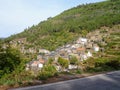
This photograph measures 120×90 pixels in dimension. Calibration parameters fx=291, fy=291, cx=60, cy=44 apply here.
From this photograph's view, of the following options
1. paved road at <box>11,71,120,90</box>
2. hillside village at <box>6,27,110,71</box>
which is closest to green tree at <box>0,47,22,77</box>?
hillside village at <box>6,27,110,71</box>

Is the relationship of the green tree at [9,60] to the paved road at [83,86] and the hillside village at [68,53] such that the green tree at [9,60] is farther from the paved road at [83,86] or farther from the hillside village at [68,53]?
the paved road at [83,86]

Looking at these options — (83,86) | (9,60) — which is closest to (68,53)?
(9,60)

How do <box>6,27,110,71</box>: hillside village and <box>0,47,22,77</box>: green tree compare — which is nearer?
<box>0,47,22,77</box>: green tree

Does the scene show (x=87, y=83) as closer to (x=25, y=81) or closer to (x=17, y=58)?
(x=25, y=81)

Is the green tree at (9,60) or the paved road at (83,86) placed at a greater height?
the green tree at (9,60)

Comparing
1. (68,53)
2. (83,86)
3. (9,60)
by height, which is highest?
(68,53)

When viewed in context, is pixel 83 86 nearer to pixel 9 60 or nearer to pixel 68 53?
pixel 9 60

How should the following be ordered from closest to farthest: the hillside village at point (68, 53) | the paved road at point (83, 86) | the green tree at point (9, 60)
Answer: the paved road at point (83, 86), the green tree at point (9, 60), the hillside village at point (68, 53)

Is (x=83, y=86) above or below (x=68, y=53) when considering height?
below

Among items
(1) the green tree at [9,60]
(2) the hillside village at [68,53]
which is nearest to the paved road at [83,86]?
(1) the green tree at [9,60]

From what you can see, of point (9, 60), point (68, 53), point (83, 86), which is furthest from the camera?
point (68, 53)

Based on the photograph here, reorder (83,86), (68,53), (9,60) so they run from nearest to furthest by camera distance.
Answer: (83,86)
(9,60)
(68,53)

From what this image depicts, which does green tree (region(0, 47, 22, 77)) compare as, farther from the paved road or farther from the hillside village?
the paved road

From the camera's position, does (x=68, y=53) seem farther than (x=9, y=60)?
Yes
